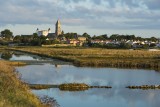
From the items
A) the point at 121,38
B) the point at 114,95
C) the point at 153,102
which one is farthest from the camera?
the point at 121,38

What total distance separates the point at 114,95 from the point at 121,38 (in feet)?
472

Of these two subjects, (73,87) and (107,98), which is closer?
(107,98)

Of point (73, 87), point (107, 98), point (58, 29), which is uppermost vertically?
point (58, 29)

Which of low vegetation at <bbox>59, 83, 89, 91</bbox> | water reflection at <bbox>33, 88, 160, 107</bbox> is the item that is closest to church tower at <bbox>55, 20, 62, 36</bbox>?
low vegetation at <bbox>59, 83, 89, 91</bbox>

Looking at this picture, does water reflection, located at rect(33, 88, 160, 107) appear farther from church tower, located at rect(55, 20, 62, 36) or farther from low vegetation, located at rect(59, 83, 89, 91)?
church tower, located at rect(55, 20, 62, 36)

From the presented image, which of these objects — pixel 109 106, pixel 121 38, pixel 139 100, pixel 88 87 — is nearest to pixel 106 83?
pixel 88 87

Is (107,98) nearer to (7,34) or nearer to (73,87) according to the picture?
(73,87)

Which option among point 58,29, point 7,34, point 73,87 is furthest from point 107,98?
point 58,29

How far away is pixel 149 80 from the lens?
27297 mm

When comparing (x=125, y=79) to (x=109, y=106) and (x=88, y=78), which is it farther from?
(x=109, y=106)

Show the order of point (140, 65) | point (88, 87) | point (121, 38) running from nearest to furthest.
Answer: point (88, 87) < point (140, 65) < point (121, 38)

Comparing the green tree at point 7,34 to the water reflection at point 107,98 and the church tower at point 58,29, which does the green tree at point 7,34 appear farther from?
the water reflection at point 107,98

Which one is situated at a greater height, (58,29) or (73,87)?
(58,29)

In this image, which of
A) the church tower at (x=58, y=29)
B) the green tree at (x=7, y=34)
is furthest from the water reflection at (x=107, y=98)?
the church tower at (x=58, y=29)
